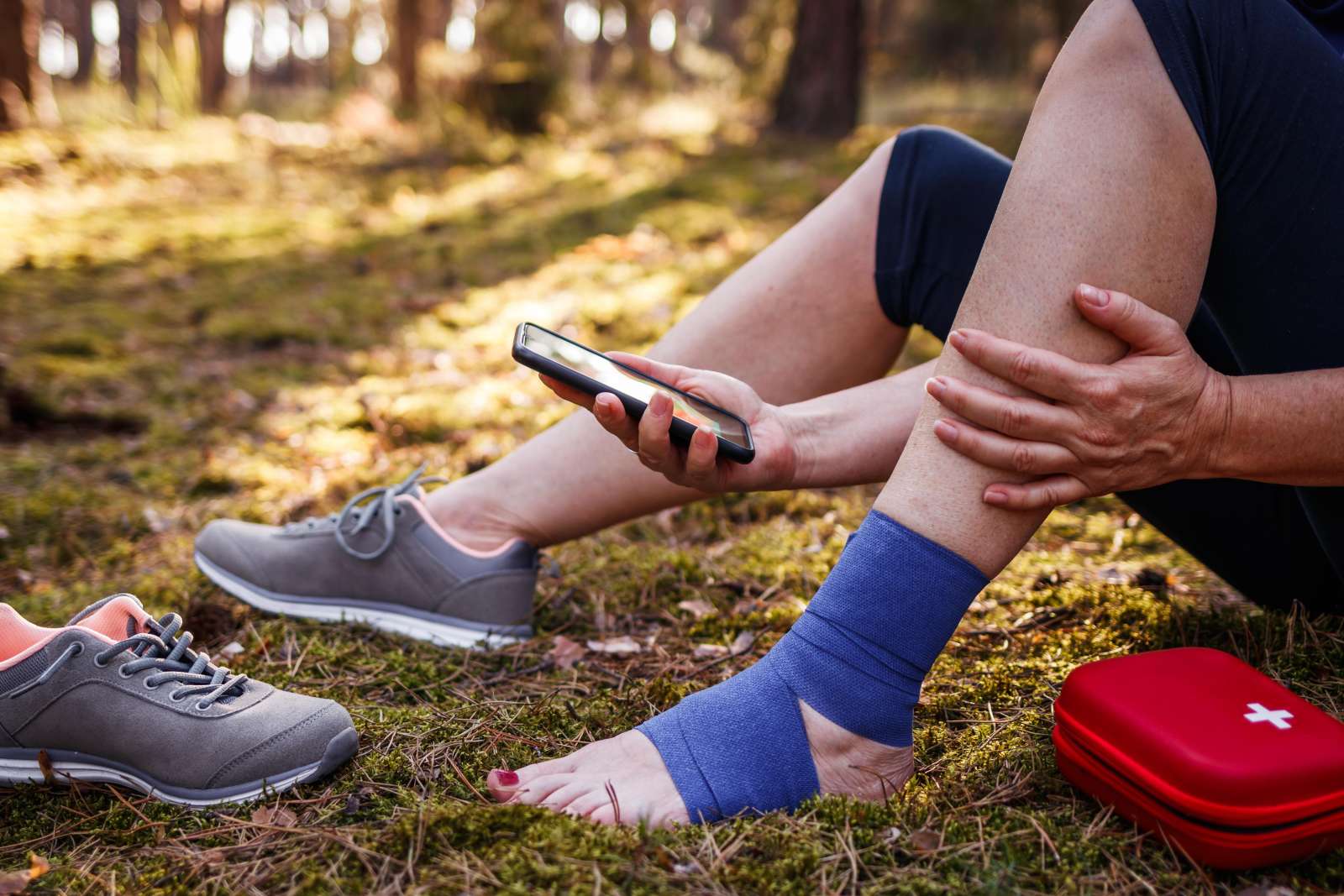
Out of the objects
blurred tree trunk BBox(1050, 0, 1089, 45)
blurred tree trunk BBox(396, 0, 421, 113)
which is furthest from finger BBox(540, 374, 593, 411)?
blurred tree trunk BBox(1050, 0, 1089, 45)

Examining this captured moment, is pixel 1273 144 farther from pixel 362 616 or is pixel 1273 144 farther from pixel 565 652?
pixel 362 616

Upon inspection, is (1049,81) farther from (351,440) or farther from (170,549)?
(351,440)

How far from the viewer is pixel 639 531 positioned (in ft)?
8.73

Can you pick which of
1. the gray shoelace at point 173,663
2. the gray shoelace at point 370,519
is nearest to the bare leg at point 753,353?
the gray shoelace at point 370,519

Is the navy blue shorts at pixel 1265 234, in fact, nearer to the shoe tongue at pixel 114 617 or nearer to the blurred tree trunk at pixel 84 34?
the shoe tongue at pixel 114 617

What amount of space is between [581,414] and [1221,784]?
4.21ft

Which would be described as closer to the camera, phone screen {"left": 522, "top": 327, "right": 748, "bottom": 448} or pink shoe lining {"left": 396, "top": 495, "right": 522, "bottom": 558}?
phone screen {"left": 522, "top": 327, "right": 748, "bottom": 448}

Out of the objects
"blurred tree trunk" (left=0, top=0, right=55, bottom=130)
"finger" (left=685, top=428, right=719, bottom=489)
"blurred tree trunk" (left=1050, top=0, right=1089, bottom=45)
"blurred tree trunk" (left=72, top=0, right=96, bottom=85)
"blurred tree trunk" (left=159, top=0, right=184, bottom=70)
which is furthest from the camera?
"blurred tree trunk" (left=72, top=0, right=96, bottom=85)

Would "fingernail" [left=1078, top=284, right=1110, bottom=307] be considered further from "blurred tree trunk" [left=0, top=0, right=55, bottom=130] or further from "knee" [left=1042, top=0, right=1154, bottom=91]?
"blurred tree trunk" [left=0, top=0, right=55, bottom=130]

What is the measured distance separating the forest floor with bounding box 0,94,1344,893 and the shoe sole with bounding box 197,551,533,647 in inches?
1.5

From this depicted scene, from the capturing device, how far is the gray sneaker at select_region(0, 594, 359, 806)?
1.43 meters

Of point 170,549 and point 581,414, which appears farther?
point 170,549

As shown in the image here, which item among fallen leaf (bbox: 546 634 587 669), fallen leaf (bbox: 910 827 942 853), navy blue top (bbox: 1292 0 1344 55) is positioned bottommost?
fallen leaf (bbox: 546 634 587 669)

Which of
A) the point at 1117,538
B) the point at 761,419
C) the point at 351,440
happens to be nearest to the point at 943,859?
the point at 761,419
